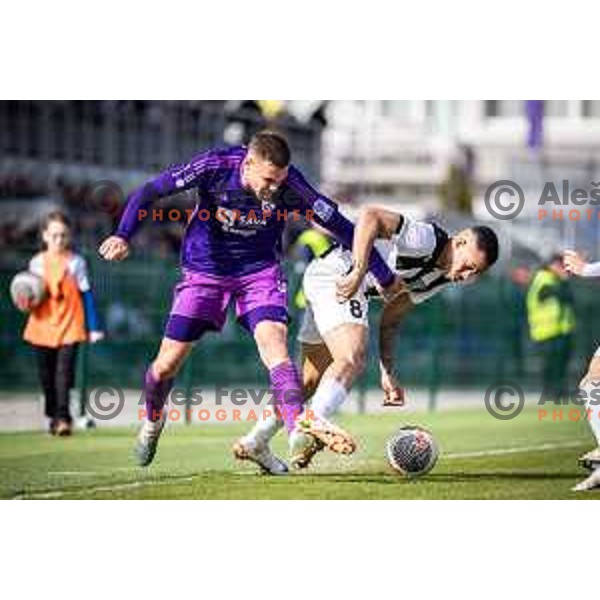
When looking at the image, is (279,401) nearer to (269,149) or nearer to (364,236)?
(364,236)

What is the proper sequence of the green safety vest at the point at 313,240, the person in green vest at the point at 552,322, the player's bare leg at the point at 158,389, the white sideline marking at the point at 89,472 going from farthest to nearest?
the person in green vest at the point at 552,322, the green safety vest at the point at 313,240, the white sideline marking at the point at 89,472, the player's bare leg at the point at 158,389

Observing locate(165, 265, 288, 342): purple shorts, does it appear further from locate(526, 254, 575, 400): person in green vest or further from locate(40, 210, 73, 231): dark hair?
locate(526, 254, 575, 400): person in green vest

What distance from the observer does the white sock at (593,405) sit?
9430mm

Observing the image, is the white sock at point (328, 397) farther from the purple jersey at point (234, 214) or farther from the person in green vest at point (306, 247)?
the person in green vest at point (306, 247)

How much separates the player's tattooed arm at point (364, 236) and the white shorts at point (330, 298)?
0.22 meters

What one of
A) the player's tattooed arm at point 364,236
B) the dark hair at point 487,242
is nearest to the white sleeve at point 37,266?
the player's tattooed arm at point 364,236

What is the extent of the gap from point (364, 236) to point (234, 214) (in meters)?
0.64

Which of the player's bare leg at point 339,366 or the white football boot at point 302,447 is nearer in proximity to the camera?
the white football boot at point 302,447

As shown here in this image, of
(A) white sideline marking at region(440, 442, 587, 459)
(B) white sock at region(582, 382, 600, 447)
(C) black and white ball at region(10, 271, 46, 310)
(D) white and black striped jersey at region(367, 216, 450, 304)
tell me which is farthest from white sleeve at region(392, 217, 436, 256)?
(C) black and white ball at region(10, 271, 46, 310)

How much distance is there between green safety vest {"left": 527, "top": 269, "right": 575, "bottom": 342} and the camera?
49.3 ft
